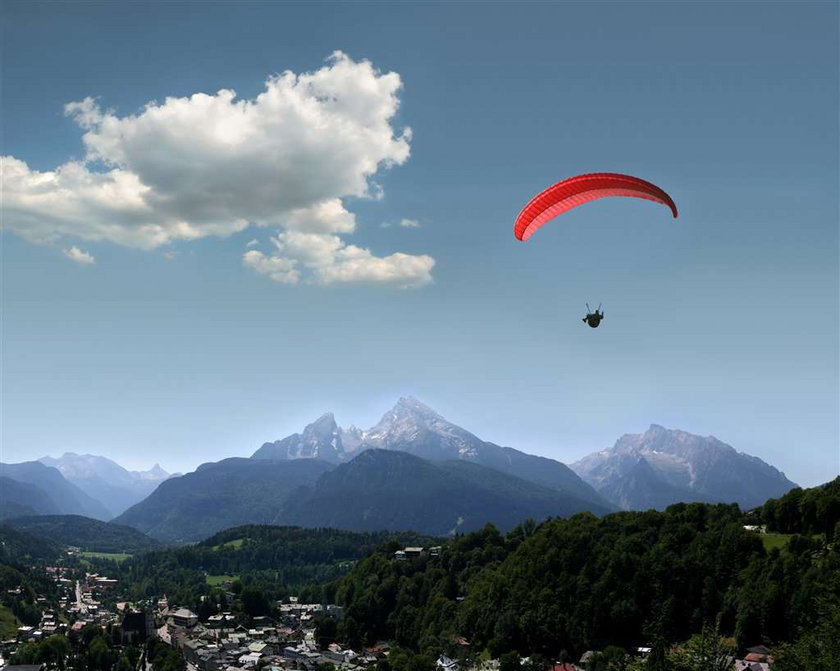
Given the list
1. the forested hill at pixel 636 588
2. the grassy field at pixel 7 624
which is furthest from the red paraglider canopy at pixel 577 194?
the grassy field at pixel 7 624

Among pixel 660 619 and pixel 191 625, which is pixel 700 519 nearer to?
pixel 660 619

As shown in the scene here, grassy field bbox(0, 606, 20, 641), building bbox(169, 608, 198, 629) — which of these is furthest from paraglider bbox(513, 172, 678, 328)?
grassy field bbox(0, 606, 20, 641)

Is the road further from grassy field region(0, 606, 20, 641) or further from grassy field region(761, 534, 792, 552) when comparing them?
grassy field region(761, 534, 792, 552)

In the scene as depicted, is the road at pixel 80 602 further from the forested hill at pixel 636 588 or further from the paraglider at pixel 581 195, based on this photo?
the paraglider at pixel 581 195

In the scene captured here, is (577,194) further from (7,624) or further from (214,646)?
(7,624)

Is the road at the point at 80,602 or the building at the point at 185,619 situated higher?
the building at the point at 185,619

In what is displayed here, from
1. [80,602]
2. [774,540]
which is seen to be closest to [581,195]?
[774,540]
